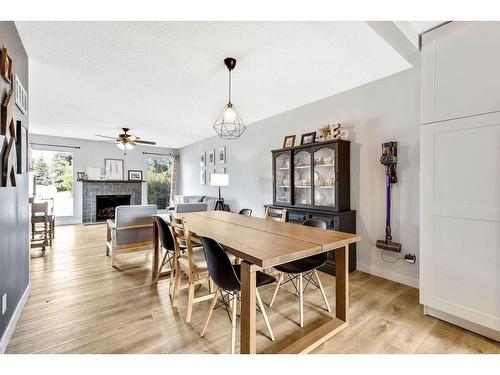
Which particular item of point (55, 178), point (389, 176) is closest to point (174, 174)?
point (55, 178)

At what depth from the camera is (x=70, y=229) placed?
19.9ft

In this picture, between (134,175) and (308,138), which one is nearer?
(308,138)

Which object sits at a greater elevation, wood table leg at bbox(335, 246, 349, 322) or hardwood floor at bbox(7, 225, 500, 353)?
wood table leg at bbox(335, 246, 349, 322)

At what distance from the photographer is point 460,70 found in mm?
1870

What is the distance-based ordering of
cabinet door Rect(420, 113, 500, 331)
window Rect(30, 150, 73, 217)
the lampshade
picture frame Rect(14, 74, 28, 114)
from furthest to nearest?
window Rect(30, 150, 73, 217) < the lampshade < picture frame Rect(14, 74, 28, 114) < cabinet door Rect(420, 113, 500, 331)

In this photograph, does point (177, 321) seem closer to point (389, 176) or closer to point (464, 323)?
point (464, 323)

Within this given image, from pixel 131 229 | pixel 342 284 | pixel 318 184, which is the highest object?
pixel 318 184

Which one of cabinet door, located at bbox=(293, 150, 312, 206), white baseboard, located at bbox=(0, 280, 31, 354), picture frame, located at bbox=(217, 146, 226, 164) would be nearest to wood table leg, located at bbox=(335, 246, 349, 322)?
cabinet door, located at bbox=(293, 150, 312, 206)

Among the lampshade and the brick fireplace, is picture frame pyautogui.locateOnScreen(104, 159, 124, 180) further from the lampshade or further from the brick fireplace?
the lampshade

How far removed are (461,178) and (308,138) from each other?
209cm

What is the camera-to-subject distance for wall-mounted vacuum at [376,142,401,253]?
2.77 meters

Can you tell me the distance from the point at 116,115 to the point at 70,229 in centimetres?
351

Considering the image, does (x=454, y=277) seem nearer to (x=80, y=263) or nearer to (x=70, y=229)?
Result: (x=80, y=263)
